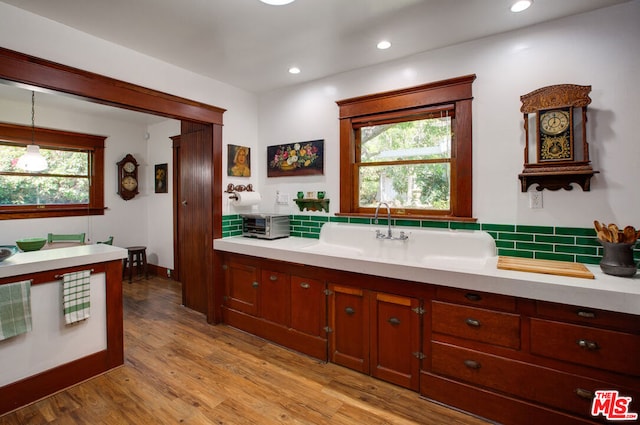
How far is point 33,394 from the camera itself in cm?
195

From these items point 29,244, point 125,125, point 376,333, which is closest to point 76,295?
point 29,244

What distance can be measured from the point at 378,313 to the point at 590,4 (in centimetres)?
245

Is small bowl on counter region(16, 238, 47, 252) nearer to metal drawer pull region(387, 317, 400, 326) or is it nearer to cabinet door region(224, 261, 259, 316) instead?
cabinet door region(224, 261, 259, 316)

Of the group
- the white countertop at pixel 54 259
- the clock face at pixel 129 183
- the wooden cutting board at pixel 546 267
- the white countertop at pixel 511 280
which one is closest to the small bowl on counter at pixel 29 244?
the white countertop at pixel 54 259

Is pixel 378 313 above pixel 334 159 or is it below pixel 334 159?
below

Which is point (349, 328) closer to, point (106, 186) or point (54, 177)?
point (106, 186)

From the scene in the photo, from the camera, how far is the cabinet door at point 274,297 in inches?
105

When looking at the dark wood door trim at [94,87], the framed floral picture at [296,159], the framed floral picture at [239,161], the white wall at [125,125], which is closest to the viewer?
the dark wood door trim at [94,87]

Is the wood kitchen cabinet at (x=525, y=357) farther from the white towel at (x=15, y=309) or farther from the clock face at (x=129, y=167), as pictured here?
the clock face at (x=129, y=167)

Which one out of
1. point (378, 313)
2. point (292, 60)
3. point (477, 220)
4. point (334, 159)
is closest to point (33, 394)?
point (378, 313)

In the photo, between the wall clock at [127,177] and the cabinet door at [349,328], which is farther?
the wall clock at [127,177]

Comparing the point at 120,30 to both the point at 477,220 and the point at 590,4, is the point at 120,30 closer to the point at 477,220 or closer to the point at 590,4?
the point at 477,220

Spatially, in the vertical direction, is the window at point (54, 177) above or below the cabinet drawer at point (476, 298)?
above

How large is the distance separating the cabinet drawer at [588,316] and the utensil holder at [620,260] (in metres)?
0.33
